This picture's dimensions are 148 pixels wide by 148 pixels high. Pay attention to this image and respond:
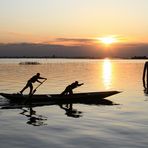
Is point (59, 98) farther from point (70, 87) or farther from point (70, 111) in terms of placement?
point (70, 111)

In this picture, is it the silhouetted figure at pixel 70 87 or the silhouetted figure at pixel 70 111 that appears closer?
→ the silhouetted figure at pixel 70 111

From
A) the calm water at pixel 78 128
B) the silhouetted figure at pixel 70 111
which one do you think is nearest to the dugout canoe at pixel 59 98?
the silhouetted figure at pixel 70 111

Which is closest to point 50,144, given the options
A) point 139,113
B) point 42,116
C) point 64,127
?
point 64,127

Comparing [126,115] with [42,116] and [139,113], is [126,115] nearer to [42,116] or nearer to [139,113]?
[139,113]

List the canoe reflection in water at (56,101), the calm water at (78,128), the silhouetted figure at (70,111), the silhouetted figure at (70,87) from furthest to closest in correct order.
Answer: the silhouetted figure at (70,87) → the canoe reflection in water at (56,101) → the silhouetted figure at (70,111) → the calm water at (78,128)

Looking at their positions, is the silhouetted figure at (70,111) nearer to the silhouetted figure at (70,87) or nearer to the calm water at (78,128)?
the calm water at (78,128)

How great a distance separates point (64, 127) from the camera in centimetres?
1795

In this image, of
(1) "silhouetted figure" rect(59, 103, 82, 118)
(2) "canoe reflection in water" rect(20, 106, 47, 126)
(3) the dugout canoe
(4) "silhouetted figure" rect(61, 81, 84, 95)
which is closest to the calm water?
(2) "canoe reflection in water" rect(20, 106, 47, 126)

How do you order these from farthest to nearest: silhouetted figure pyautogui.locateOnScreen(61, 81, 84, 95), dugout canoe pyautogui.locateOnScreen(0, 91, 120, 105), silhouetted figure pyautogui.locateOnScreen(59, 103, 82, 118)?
1. silhouetted figure pyautogui.locateOnScreen(61, 81, 84, 95)
2. dugout canoe pyautogui.locateOnScreen(0, 91, 120, 105)
3. silhouetted figure pyautogui.locateOnScreen(59, 103, 82, 118)

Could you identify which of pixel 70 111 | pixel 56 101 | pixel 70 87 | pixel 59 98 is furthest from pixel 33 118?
pixel 70 87

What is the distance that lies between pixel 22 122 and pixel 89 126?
376 centimetres

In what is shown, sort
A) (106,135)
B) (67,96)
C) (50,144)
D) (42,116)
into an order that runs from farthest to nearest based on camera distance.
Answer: (67,96) → (42,116) → (106,135) → (50,144)

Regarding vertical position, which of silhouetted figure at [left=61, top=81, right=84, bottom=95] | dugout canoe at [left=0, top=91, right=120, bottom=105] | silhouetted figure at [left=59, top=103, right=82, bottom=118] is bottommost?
silhouetted figure at [left=59, top=103, right=82, bottom=118]

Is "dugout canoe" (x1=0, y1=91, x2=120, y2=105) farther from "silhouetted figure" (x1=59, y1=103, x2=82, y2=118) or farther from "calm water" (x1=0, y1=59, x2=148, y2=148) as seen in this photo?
"calm water" (x1=0, y1=59, x2=148, y2=148)
